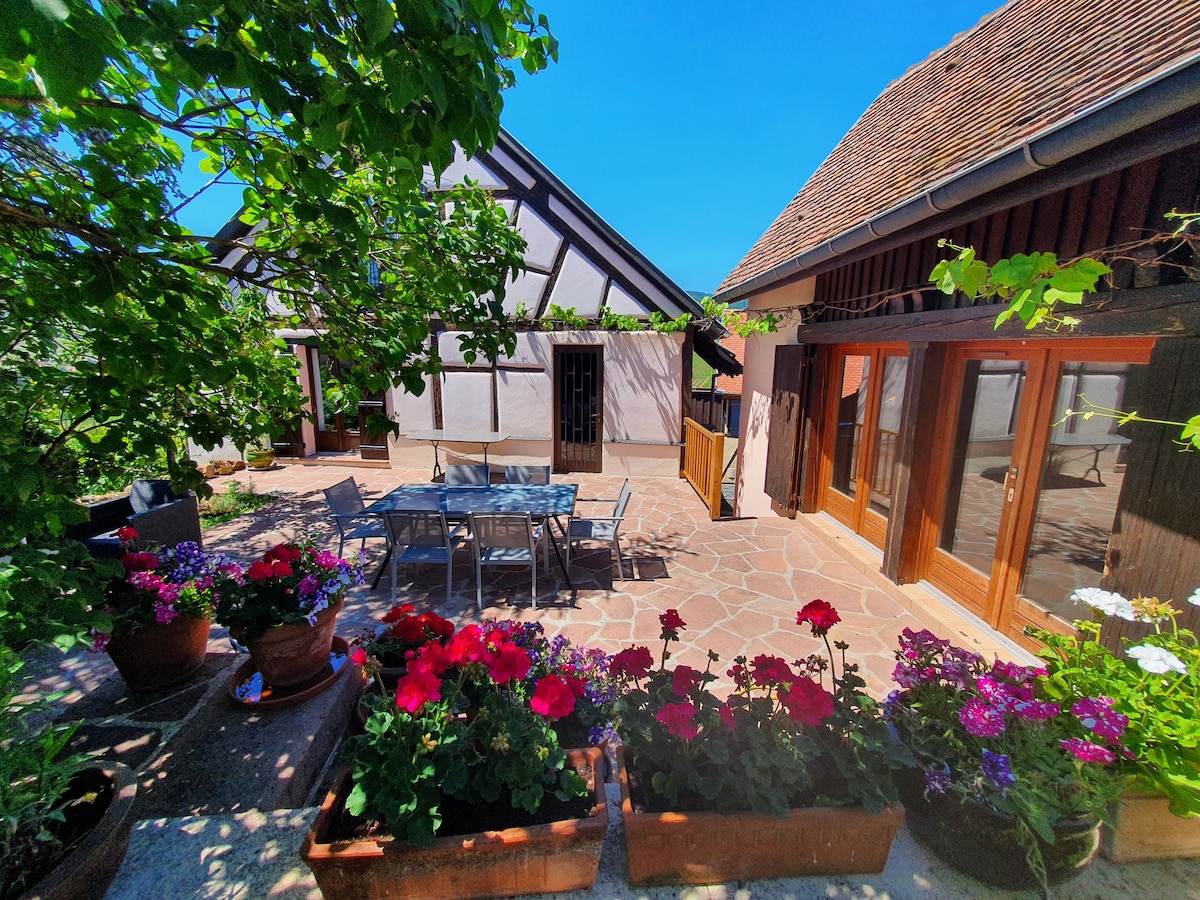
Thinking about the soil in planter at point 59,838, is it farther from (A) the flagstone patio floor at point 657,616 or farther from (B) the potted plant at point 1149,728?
(B) the potted plant at point 1149,728

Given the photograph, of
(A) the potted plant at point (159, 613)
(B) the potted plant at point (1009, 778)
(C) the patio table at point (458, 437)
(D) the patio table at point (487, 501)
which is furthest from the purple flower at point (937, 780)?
(C) the patio table at point (458, 437)

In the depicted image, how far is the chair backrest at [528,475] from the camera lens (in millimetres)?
5422

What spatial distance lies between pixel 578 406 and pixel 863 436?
4899mm

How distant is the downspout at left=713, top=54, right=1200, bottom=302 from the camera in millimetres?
1639

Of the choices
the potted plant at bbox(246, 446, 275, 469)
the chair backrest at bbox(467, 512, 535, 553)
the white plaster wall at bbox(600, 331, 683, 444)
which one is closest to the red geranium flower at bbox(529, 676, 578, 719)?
the chair backrest at bbox(467, 512, 535, 553)

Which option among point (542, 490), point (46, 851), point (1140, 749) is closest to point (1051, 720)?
point (1140, 749)

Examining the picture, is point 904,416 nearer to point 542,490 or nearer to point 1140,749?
point 1140,749

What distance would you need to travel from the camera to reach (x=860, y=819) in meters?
1.27

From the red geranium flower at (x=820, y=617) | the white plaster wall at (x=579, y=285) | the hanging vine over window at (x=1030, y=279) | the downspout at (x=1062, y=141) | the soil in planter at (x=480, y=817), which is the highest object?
the white plaster wall at (x=579, y=285)

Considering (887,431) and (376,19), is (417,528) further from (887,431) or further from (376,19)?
(887,431)

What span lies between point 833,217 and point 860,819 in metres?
4.97

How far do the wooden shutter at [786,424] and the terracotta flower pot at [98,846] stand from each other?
6.01 metres

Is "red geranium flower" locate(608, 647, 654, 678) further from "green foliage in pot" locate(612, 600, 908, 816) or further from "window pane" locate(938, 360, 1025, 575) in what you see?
"window pane" locate(938, 360, 1025, 575)

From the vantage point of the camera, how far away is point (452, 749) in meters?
1.33
